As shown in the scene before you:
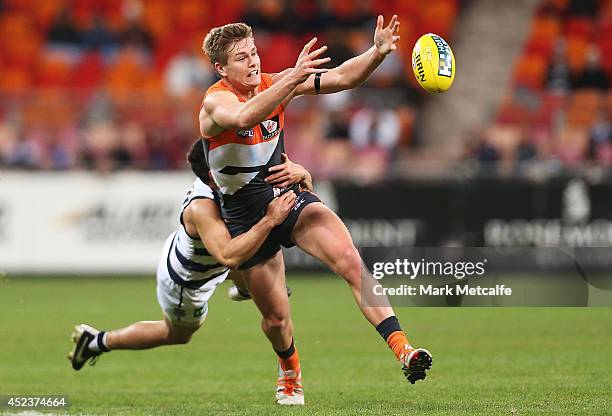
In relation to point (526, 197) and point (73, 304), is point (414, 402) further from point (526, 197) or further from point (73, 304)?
point (526, 197)

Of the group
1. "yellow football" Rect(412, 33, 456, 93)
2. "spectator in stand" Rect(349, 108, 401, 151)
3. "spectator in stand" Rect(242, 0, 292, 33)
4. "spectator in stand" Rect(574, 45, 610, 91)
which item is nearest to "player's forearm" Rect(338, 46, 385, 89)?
"yellow football" Rect(412, 33, 456, 93)

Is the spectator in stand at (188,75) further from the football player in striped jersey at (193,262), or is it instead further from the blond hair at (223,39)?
the blond hair at (223,39)

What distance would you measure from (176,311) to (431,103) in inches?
489

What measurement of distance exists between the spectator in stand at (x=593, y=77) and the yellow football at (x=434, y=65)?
1250cm

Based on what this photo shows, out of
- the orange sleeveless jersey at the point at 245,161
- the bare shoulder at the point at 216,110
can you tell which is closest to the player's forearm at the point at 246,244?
the orange sleeveless jersey at the point at 245,161

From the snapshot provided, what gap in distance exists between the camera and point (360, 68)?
24.1 ft

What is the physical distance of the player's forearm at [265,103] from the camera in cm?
668

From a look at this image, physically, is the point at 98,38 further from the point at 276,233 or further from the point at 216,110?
the point at 216,110

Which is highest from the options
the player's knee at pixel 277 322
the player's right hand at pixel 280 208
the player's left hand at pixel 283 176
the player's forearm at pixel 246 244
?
the player's left hand at pixel 283 176

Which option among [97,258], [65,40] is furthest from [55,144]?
[65,40]

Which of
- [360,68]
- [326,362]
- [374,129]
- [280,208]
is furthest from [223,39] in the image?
[374,129]

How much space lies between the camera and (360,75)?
290 inches

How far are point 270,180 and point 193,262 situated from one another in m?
0.97

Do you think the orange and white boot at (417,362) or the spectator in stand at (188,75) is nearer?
the orange and white boot at (417,362)
